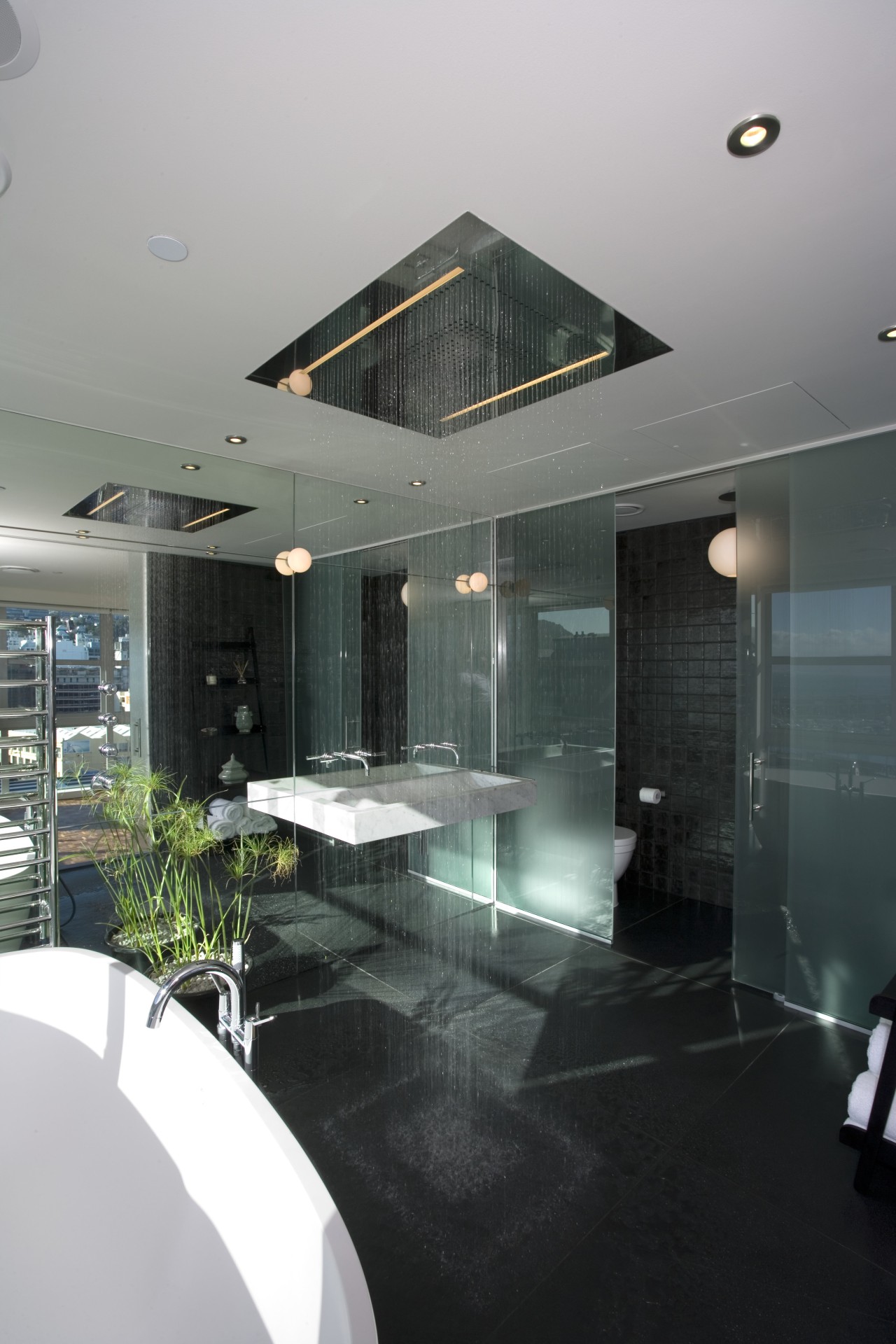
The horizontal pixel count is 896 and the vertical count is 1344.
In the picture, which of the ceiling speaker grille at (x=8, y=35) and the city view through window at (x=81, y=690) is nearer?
the ceiling speaker grille at (x=8, y=35)

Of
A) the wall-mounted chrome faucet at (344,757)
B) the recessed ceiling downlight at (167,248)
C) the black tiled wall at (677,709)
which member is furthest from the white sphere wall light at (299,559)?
the black tiled wall at (677,709)

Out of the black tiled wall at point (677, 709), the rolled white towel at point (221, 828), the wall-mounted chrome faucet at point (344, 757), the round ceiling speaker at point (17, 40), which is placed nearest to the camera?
the round ceiling speaker at point (17, 40)

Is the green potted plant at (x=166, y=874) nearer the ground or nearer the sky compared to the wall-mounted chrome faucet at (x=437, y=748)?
nearer the ground

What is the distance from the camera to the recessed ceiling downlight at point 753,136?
126cm

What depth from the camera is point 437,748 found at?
408 centimetres

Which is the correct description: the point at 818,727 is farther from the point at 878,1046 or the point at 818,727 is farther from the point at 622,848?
the point at 622,848

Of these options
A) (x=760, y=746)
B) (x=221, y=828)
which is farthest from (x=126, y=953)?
(x=760, y=746)

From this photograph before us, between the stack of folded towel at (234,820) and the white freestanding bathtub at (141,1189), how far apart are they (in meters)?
0.98

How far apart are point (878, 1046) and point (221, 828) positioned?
109 inches

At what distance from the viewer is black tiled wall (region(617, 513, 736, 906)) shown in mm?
4469

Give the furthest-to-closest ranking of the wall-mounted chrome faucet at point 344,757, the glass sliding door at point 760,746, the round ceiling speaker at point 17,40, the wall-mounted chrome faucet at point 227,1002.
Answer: the wall-mounted chrome faucet at point 344,757
the glass sliding door at point 760,746
the wall-mounted chrome faucet at point 227,1002
the round ceiling speaker at point 17,40

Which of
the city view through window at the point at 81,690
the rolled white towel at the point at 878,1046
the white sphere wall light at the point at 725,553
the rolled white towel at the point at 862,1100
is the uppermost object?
the white sphere wall light at the point at 725,553

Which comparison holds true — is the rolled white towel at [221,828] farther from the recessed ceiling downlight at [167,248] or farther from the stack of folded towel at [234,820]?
the recessed ceiling downlight at [167,248]

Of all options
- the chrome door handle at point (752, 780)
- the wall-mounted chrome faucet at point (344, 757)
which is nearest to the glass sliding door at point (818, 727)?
the chrome door handle at point (752, 780)
